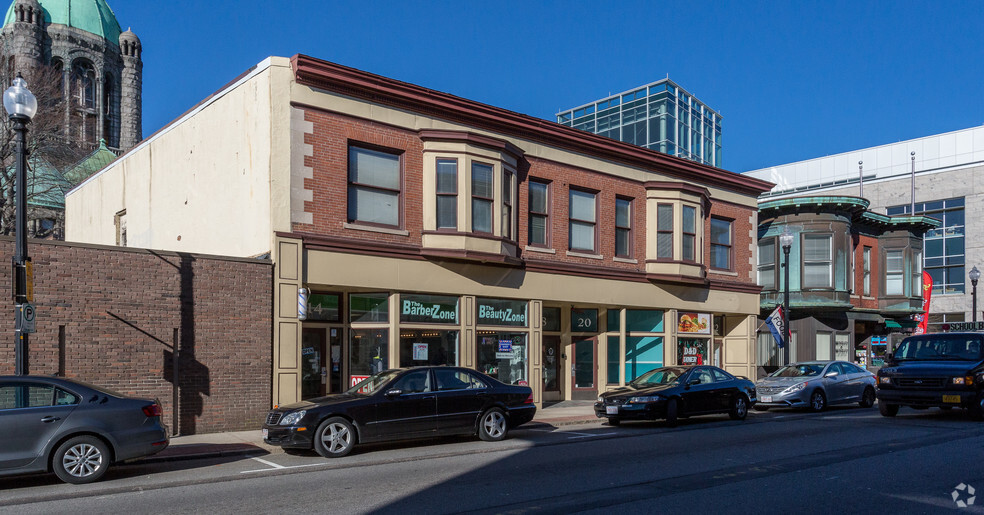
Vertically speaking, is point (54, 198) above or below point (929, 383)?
above

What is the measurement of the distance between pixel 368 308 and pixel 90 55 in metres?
75.1

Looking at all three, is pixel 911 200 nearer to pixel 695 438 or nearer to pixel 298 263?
pixel 695 438

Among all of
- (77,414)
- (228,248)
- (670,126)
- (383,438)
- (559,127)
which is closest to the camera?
(77,414)

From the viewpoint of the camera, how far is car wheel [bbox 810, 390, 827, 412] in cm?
1978

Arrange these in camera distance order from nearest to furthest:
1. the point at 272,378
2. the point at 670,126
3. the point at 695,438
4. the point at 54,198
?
the point at 695,438
the point at 272,378
the point at 54,198
the point at 670,126

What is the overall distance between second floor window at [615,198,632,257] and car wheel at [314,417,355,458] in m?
Answer: 12.2

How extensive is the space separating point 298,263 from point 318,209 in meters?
1.24

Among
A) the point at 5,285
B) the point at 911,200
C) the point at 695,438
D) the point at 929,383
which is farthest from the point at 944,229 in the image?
the point at 5,285

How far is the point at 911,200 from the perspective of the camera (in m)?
49.1

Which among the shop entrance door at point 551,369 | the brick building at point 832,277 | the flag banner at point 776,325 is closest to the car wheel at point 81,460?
the shop entrance door at point 551,369

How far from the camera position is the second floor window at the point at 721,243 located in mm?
25172

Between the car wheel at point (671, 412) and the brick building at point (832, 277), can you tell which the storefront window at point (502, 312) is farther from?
the brick building at point (832, 277)

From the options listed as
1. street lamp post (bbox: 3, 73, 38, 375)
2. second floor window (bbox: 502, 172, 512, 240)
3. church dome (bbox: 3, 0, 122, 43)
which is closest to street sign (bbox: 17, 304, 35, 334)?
street lamp post (bbox: 3, 73, 38, 375)

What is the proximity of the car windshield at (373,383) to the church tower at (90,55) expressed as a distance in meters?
68.7
